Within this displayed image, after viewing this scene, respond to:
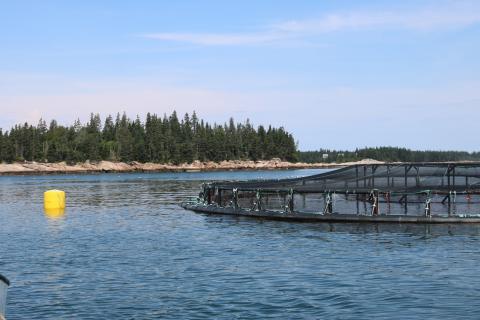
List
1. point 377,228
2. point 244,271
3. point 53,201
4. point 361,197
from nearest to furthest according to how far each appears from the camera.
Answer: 1. point 244,271
2. point 377,228
3. point 53,201
4. point 361,197

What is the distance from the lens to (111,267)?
3756cm

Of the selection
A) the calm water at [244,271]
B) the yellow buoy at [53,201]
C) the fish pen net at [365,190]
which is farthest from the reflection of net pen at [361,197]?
the yellow buoy at [53,201]

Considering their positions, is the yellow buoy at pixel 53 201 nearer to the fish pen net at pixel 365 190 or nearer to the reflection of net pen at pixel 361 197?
the reflection of net pen at pixel 361 197

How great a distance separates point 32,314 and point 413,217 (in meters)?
37.3

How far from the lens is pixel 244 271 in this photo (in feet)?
116

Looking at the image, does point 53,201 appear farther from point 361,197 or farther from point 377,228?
point 377,228

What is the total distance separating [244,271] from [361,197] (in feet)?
170

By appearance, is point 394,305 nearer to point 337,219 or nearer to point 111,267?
point 111,267

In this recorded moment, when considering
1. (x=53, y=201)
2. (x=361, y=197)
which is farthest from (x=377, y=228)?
(x=53, y=201)

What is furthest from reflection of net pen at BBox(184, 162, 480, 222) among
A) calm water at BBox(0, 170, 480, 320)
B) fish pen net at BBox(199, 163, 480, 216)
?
calm water at BBox(0, 170, 480, 320)

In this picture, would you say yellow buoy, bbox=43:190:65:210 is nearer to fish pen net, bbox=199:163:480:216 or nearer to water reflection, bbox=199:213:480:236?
fish pen net, bbox=199:163:480:216

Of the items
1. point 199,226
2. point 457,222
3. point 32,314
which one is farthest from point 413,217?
point 32,314

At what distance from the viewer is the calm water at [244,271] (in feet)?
87.8

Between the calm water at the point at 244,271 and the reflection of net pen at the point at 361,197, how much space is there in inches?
163
